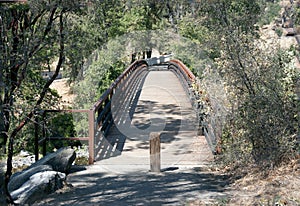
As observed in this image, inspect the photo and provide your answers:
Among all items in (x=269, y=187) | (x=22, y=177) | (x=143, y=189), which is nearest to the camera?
(x=269, y=187)

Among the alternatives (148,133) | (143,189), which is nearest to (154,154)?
(143,189)

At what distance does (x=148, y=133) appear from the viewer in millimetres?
11953

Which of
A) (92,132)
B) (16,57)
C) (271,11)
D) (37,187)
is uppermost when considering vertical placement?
(271,11)

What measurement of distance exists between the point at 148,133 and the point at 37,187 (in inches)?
211

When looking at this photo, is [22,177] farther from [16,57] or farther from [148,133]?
[148,133]

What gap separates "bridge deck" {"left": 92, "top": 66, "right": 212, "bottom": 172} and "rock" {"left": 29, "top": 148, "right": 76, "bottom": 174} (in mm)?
732

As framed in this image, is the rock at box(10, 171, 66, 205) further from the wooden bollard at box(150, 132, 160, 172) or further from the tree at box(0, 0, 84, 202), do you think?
the wooden bollard at box(150, 132, 160, 172)

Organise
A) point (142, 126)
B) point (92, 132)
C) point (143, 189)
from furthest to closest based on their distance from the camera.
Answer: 1. point (142, 126)
2. point (92, 132)
3. point (143, 189)

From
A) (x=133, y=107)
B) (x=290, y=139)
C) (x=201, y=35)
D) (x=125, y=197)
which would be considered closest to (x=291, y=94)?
(x=290, y=139)

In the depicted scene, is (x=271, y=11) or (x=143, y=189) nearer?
(x=143, y=189)

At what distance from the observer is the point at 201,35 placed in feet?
99.3

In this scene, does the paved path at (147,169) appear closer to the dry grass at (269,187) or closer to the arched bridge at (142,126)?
the arched bridge at (142,126)

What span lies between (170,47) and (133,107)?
19.3 m

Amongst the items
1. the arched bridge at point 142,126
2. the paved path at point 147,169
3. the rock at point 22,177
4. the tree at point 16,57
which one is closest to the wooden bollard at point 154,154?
the paved path at point 147,169
